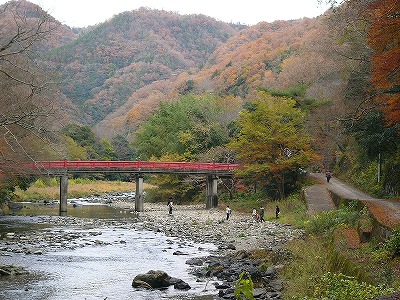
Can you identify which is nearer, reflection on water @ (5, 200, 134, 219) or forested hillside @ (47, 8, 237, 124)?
reflection on water @ (5, 200, 134, 219)

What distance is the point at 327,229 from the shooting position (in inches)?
891

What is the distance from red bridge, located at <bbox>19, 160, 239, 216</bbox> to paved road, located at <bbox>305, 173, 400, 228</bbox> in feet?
31.9

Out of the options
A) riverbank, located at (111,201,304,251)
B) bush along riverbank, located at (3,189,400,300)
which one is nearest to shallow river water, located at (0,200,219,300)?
bush along riverbank, located at (3,189,400,300)

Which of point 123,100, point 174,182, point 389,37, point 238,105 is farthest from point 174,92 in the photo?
point 389,37

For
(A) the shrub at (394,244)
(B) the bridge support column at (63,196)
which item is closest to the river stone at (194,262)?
(A) the shrub at (394,244)

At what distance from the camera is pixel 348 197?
28.8 meters

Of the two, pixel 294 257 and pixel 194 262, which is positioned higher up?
pixel 294 257

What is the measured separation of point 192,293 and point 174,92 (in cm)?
10256

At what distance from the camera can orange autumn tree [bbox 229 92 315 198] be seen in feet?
131

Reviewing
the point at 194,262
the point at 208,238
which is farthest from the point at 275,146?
the point at 194,262

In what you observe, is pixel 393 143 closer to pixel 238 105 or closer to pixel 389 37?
pixel 389 37

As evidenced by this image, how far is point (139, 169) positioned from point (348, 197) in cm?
2269

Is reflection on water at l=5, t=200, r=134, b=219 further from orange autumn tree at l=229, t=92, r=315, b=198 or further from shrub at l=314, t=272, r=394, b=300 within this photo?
shrub at l=314, t=272, r=394, b=300

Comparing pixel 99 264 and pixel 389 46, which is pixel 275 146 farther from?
pixel 99 264
